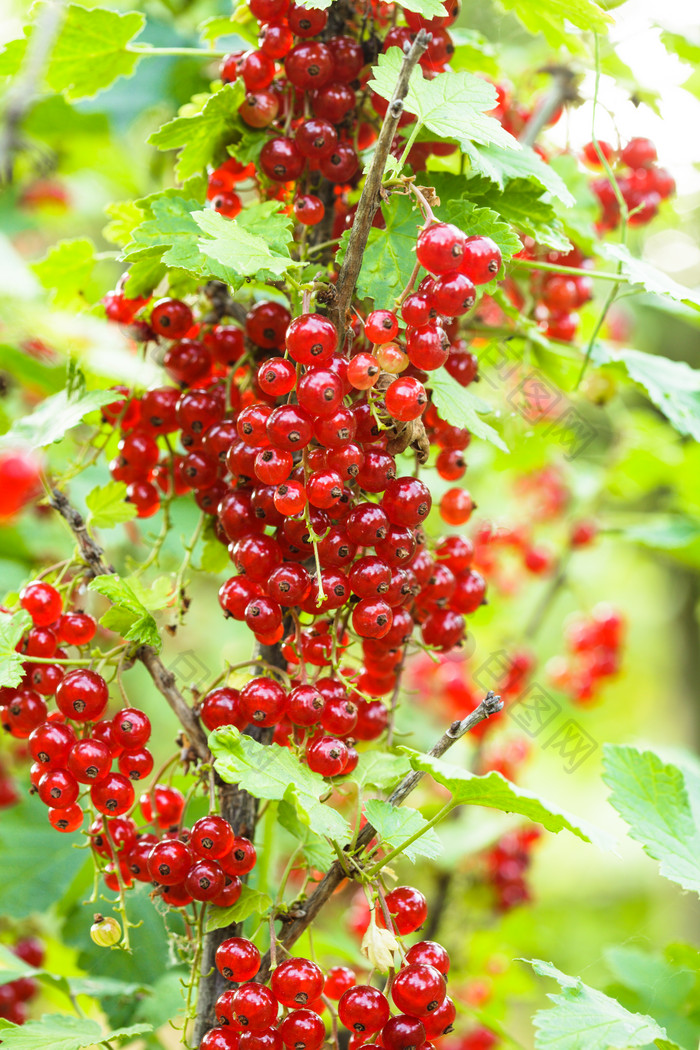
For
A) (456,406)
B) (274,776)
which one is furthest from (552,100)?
(274,776)

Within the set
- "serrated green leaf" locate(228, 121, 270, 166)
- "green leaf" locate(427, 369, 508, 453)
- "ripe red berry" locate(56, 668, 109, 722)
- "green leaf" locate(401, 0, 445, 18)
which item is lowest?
"ripe red berry" locate(56, 668, 109, 722)

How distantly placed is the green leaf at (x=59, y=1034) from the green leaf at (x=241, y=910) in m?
0.17

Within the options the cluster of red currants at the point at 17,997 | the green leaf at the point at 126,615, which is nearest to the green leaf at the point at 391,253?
the green leaf at the point at 126,615

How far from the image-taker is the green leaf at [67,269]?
3.84ft

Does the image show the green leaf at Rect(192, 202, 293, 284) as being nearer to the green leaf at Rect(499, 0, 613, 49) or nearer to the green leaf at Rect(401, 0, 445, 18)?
the green leaf at Rect(401, 0, 445, 18)

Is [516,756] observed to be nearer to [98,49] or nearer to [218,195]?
[218,195]

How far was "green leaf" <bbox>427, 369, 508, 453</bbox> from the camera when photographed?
864mm

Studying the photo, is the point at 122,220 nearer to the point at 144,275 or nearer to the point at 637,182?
the point at 144,275

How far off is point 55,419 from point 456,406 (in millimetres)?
459

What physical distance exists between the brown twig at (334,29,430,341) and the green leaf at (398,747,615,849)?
41 centimetres

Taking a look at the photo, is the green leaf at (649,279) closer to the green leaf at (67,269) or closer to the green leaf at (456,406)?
the green leaf at (456,406)

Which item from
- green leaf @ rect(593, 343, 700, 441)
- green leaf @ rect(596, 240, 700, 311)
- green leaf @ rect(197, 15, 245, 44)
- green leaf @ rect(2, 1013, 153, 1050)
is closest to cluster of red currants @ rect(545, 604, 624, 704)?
green leaf @ rect(593, 343, 700, 441)

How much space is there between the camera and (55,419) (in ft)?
3.20

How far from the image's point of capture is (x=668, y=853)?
0.93 m
